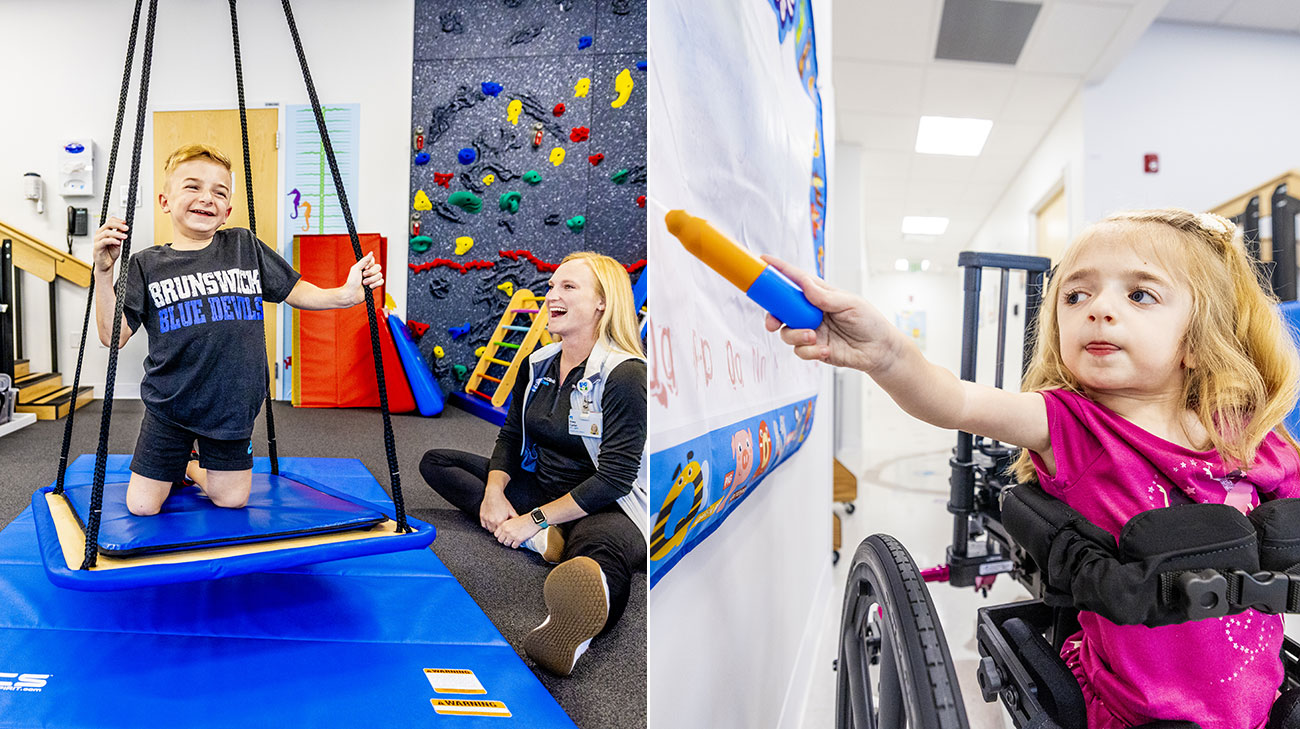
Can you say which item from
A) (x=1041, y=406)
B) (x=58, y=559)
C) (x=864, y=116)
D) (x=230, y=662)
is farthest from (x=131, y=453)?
(x=864, y=116)

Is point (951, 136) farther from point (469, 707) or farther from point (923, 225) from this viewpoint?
point (469, 707)

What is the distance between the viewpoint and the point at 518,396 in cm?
93

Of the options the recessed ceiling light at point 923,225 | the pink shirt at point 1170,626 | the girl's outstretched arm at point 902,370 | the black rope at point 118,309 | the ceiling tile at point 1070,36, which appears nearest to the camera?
the girl's outstretched arm at point 902,370

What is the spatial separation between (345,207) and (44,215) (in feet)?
1.04

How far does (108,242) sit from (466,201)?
0.40 metres

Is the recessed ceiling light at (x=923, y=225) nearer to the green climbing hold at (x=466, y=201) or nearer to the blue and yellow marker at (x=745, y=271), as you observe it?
the green climbing hold at (x=466, y=201)

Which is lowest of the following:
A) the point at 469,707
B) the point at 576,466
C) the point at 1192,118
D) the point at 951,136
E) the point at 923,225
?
the point at 469,707

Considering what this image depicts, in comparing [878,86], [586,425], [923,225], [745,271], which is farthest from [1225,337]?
[923,225]

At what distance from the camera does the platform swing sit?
769mm

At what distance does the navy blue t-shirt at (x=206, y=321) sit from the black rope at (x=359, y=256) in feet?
0.33

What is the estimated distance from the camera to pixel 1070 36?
113 inches

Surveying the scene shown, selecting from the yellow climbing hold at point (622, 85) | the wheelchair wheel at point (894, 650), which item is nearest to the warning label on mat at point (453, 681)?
the wheelchair wheel at point (894, 650)

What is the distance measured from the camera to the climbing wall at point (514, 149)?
0.91 metres

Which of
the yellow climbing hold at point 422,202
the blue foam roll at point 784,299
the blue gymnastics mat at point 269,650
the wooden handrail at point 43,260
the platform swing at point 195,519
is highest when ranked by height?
the yellow climbing hold at point 422,202
